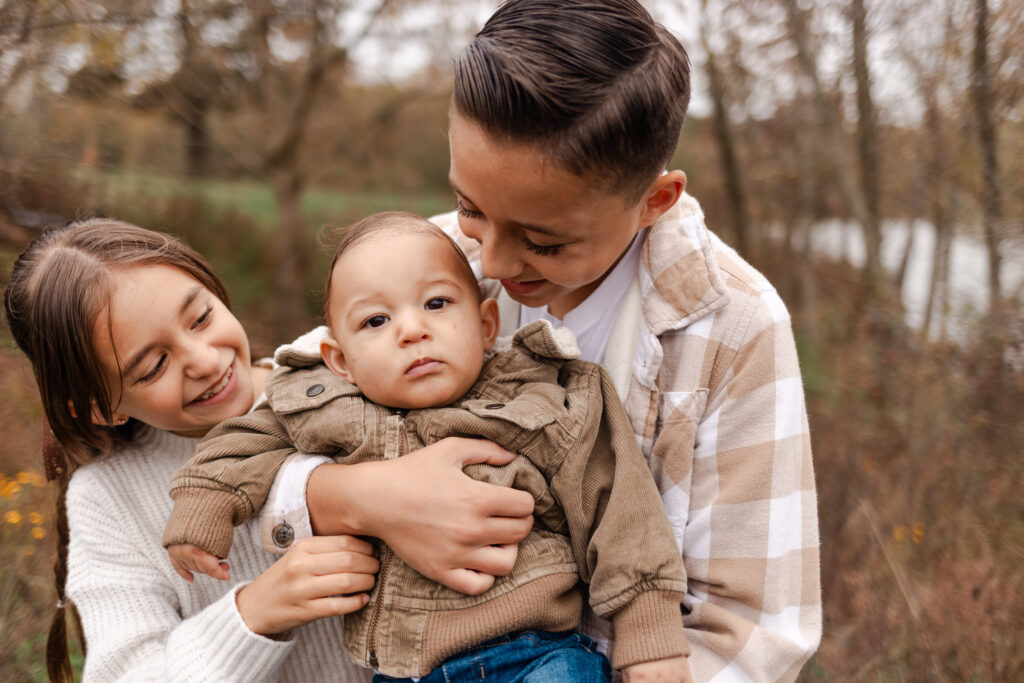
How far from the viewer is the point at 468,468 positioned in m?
1.76

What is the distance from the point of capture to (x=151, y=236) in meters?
1.96

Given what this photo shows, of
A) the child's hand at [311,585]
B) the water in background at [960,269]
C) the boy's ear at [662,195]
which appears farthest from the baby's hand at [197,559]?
the water in background at [960,269]

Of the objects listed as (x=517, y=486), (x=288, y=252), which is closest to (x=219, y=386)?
(x=517, y=486)

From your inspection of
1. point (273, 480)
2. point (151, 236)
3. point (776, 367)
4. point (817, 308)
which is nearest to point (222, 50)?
point (151, 236)

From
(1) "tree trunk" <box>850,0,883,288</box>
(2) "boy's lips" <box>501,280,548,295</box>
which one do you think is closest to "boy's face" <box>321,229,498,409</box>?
(2) "boy's lips" <box>501,280,548,295</box>

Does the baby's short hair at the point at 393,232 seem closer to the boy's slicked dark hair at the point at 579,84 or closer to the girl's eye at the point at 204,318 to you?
the girl's eye at the point at 204,318

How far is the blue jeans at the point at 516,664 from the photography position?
1.62 m

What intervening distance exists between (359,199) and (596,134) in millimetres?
13921

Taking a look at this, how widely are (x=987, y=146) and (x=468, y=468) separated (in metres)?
3.72

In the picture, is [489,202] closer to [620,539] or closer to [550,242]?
[550,242]

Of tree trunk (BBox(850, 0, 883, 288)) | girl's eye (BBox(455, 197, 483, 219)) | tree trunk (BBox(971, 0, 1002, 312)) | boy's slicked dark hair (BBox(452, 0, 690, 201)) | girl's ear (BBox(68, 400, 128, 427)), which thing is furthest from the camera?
tree trunk (BBox(850, 0, 883, 288))

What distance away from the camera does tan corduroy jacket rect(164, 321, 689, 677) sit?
1.63m

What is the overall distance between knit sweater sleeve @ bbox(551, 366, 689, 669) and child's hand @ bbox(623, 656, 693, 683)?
0.07 ft

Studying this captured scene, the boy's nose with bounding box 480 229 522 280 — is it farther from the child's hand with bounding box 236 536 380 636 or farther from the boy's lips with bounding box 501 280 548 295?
the child's hand with bounding box 236 536 380 636
